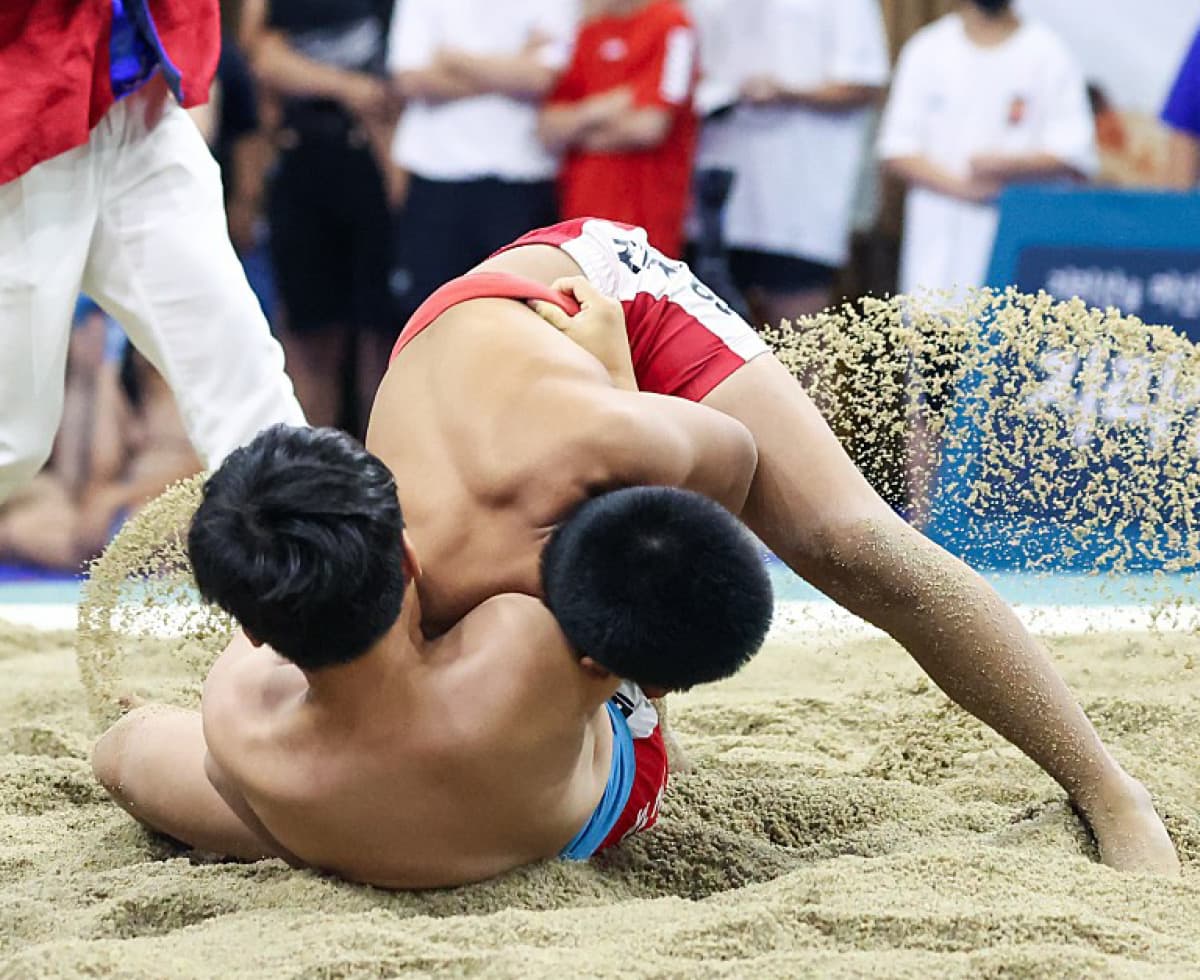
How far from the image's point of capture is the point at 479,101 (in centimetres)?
450

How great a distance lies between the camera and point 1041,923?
173cm

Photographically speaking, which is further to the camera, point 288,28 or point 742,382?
point 288,28

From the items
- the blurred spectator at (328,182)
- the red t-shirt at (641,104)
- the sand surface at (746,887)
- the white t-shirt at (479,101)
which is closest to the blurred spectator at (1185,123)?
the red t-shirt at (641,104)

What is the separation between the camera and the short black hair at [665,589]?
5.26 feet

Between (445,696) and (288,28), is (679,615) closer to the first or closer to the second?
(445,696)

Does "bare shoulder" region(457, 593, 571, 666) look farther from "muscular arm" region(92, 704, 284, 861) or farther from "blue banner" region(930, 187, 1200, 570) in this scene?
"blue banner" region(930, 187, 1200, 570)

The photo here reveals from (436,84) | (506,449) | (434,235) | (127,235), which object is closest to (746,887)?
(506,449)

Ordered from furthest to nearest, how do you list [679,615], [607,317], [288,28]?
[288,28] < [607,317] < [679,615]

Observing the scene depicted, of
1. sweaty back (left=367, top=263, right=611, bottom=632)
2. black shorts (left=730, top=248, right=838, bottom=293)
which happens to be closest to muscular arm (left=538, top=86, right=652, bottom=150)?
black shorts (left=730, top=248, right=838, bottom=293)

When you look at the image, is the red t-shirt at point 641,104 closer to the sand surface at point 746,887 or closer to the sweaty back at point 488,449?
the sand surface at point 746,887

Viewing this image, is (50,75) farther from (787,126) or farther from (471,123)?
(787,126)

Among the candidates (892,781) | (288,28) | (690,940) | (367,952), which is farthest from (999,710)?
(288,28)

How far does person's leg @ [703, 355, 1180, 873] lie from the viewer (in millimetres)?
2062

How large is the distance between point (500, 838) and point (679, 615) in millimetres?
411
